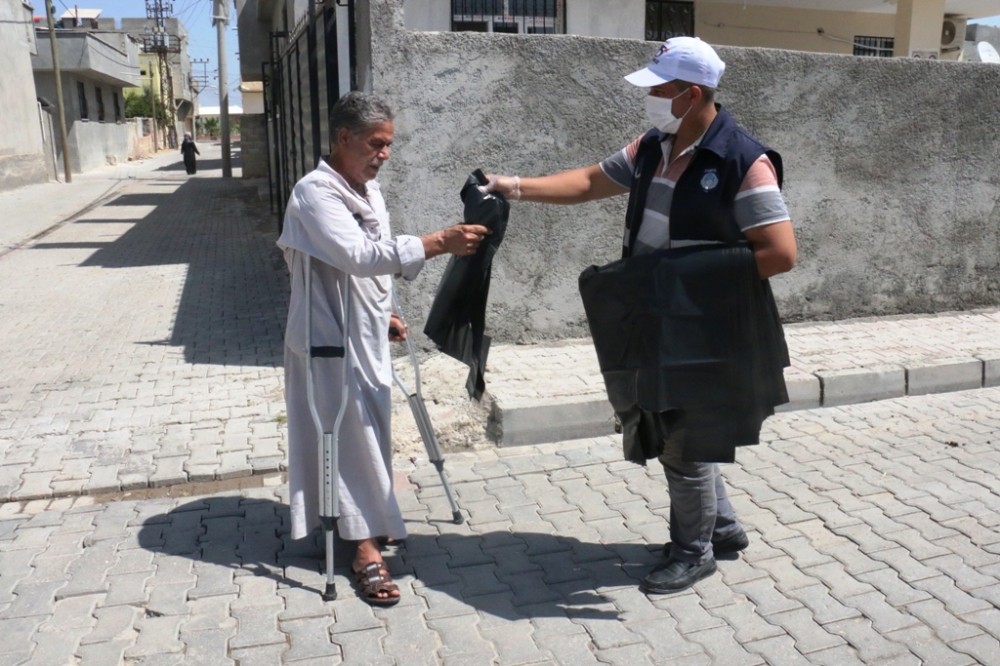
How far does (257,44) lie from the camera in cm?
2125

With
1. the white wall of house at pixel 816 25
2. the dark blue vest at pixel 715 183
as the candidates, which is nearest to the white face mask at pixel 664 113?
the dark blue vest at pixel 715 183

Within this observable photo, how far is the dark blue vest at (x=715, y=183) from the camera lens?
10.9ft

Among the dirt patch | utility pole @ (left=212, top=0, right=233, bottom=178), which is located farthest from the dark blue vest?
utility pole @ (left=212, top=0, right=233, bottom=178)

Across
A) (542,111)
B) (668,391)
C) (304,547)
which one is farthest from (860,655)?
(542,111)

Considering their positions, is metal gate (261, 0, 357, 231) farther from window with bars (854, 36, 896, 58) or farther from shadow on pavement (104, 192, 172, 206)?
window with bars (854, 36, 896, 58)

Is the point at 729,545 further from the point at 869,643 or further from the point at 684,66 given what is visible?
the point at 684,66

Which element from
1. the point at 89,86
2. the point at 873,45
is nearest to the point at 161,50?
the point at 89,86

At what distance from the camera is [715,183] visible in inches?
131

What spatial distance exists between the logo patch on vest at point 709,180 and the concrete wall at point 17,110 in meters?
24.5

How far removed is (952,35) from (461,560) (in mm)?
19013

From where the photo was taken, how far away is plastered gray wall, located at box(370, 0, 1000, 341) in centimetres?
629

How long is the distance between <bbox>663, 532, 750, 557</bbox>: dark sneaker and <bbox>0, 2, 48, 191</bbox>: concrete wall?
957 inches

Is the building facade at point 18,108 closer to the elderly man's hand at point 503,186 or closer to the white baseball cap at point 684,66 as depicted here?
the elderly man's hand at point 503,186

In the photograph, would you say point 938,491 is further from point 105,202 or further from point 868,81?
point 105,202
